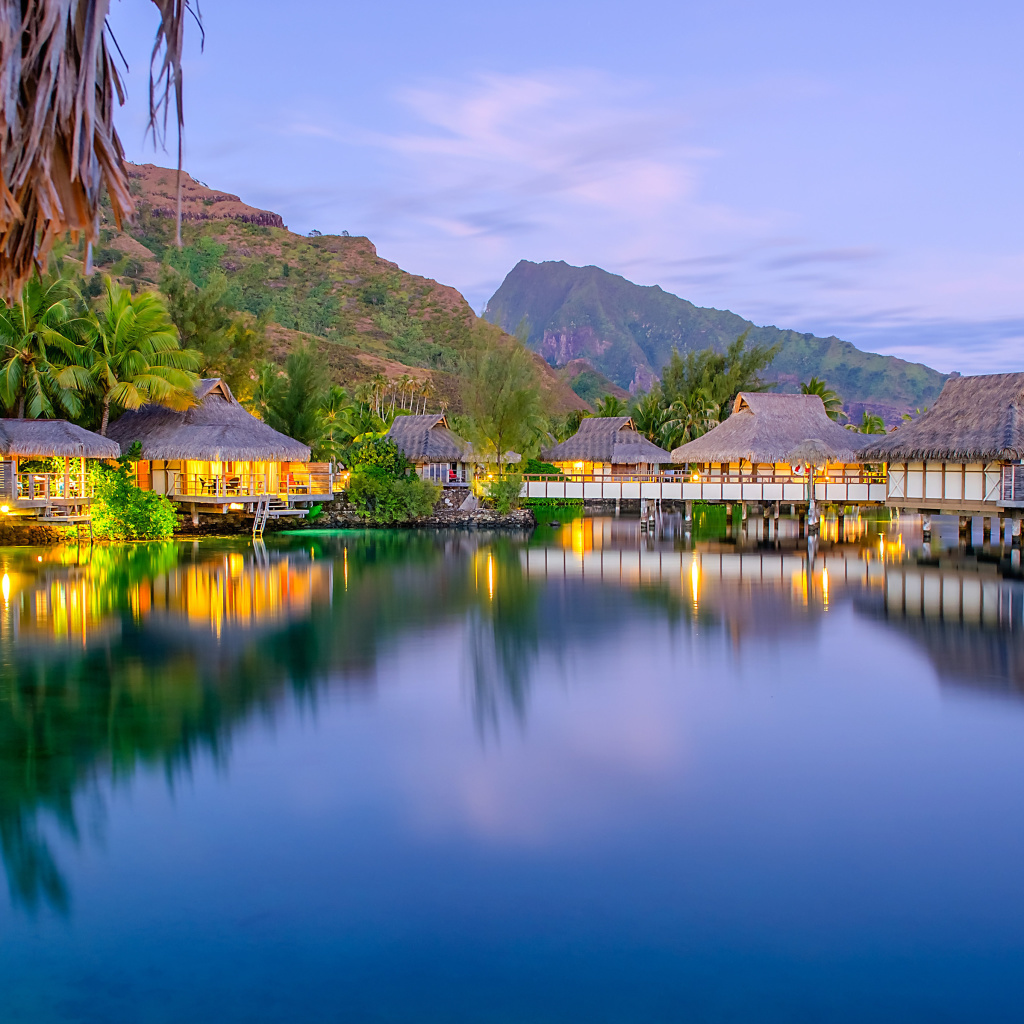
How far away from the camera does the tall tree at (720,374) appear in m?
50.7

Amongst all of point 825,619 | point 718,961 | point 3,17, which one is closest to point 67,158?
point 3,17

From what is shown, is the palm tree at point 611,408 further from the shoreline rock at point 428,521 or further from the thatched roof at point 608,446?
the shoreline rock at point 428,521

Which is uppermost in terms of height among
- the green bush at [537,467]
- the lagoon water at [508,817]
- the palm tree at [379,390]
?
the palm tree at [379,390]

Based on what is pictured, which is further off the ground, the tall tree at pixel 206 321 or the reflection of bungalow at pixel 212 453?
the tall tree at pixel 206 321

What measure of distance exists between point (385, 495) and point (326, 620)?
17.4 meters

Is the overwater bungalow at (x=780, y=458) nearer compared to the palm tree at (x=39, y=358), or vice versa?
the palm tree at (x=39, y=358)

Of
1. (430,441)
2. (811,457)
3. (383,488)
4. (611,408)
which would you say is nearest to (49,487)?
(383,488)

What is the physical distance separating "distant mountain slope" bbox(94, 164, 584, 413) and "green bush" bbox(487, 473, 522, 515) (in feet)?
103

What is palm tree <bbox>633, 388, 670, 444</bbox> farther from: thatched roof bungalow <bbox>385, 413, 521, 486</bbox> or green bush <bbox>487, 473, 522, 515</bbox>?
green bush <bbox>487, 473, 522, 515</bbox>

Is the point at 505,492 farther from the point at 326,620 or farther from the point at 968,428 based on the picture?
the point at 326,620

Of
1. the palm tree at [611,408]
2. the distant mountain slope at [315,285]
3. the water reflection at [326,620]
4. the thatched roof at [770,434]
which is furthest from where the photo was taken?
the distant mountain slope at [315,285]

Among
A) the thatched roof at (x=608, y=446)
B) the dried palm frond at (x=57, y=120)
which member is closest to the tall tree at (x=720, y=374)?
the thatched roof at (x=608, y=446)

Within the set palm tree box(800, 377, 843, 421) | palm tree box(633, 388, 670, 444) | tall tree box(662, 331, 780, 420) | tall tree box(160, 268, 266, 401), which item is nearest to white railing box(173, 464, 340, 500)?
tall tree box(160, 268, 266, 401)

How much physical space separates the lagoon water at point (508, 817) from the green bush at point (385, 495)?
1672 centimetres
